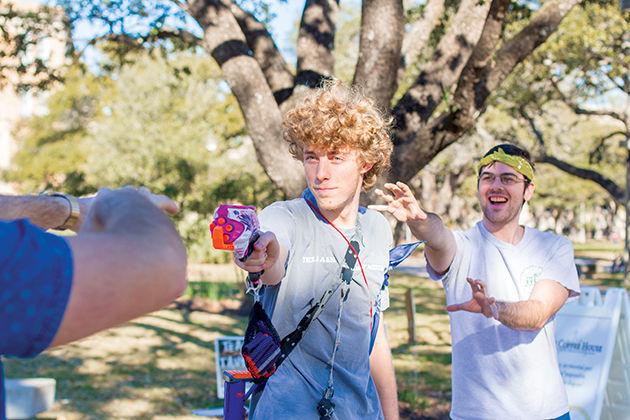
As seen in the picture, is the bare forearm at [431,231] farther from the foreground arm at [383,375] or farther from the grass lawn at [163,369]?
the grass lawn at [163,369]

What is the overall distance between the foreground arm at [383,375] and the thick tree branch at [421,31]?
565 cm

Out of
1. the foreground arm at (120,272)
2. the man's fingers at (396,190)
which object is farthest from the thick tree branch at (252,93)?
the foreground arm at (120,272)

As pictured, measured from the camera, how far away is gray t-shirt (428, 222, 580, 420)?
3.98 m

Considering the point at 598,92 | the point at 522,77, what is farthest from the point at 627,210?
the point at 522,77

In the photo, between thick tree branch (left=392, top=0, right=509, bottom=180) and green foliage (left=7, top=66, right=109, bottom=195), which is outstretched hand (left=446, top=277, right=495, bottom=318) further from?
green foliage (left=7, top=66, right=109, bottom=195)

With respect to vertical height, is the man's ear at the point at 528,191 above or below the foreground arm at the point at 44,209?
above

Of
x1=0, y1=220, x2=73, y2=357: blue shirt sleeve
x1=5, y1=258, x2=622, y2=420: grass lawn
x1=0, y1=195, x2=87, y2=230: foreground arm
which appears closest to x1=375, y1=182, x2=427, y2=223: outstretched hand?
x1=0, y1=195, x2=87, y2=230: foreground arm

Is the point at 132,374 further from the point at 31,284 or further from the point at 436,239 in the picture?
Result: the point at 31,284

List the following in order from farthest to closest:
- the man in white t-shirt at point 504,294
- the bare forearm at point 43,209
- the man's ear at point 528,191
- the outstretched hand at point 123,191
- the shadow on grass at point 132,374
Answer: the shadow on grass at point 132,374 < the man's ear at point 528,191 < the man in white t-shirt at point 504,294 < the bare forearm at point 43,209 < the outstretched hand at point 123,191

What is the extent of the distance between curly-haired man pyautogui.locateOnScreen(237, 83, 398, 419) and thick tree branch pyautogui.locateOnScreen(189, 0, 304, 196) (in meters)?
3.64

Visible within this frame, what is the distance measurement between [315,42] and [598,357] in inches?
141

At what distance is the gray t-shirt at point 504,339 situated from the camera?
3977 millimetres

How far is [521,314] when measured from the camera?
12.4ft

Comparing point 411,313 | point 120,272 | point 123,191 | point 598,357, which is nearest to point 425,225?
point 123,191
